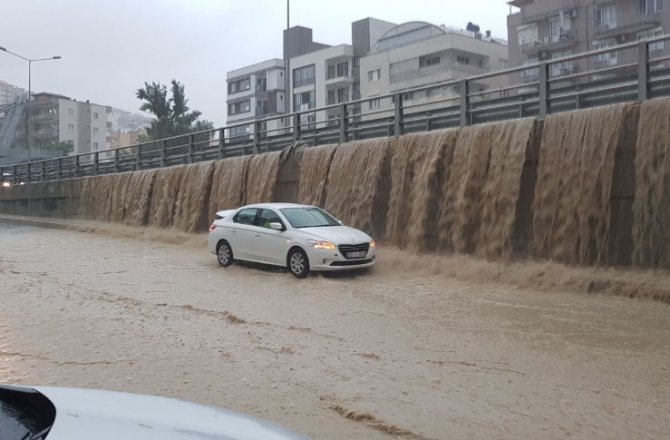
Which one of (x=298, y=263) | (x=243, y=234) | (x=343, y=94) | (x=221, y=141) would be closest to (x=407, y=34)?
(x=343, y=94)

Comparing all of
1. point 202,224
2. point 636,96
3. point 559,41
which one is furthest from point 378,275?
point 559,41

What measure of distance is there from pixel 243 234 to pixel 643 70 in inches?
327

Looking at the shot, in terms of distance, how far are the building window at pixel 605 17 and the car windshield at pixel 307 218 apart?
112 feet

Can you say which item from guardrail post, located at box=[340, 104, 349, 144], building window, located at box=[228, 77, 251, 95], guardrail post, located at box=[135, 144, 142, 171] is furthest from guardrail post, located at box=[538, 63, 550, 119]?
building window, located at box=[228, 77, 251, 95]

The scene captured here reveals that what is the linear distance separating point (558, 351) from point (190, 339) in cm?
413

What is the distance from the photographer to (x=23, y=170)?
125 feet

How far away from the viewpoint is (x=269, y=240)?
42.7 ft

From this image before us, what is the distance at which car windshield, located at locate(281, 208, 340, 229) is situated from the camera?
509 inches

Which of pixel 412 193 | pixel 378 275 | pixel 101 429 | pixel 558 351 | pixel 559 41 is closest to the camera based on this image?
pixel 101 429

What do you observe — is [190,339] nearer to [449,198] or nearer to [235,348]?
[235,348]

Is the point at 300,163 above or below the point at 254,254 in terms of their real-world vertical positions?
above

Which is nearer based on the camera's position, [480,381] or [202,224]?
[480,381]

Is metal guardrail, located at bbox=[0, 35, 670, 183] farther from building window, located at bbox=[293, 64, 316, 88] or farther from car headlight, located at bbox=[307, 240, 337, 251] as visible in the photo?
building window, located at bbox=[293, 64, 316, 88]

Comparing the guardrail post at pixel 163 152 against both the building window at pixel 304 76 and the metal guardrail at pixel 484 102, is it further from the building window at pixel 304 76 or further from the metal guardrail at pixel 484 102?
the building window at pixel 304 76
